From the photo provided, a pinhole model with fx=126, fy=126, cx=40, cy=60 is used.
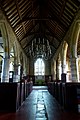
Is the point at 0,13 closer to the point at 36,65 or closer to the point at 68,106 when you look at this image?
the point at 68,106

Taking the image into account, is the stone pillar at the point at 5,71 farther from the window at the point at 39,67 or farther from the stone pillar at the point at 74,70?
the window at the point at 39,67

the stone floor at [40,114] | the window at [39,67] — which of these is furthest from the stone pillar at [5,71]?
the window at [39,67]

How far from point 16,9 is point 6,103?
6.78 meters

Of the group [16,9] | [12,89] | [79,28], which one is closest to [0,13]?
[16,9]

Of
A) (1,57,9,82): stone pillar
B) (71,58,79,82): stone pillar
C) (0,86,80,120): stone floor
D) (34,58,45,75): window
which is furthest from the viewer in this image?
(34,58,45,75): window

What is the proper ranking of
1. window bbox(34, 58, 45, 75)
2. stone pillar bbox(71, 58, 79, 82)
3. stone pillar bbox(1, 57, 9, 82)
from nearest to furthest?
stone pillar bbox(71, 58, 79, 82) → stone pillar bbox(1, 57, 9, 82) → window bbox(34, 58, 45, 75)

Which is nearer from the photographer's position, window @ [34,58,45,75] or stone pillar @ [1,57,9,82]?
stone pillar @ [1,57,9,82]

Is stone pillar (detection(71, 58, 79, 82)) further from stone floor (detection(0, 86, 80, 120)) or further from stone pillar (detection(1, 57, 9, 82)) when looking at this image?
stone floor (detection(0, 86, 80, 120))

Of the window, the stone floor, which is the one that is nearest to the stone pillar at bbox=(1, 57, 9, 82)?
the stone floor

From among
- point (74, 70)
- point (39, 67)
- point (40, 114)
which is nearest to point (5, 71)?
point (74, 70)

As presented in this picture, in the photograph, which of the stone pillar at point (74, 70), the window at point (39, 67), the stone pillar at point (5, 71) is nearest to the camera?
the stone pillar at point (74, 70)

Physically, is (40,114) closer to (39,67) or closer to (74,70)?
(74,70)

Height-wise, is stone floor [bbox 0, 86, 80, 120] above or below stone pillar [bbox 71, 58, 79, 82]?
below

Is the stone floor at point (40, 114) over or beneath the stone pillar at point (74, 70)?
beneath
